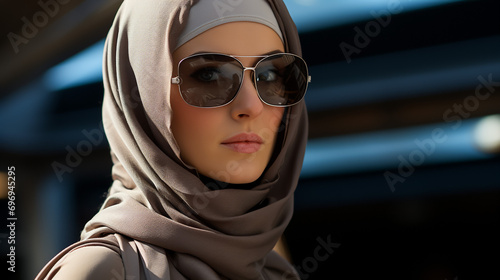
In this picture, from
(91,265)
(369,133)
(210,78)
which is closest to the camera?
(91,265)

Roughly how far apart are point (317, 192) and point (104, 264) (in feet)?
7.06

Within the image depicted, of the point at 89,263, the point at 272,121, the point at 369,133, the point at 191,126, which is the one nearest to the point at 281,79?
the point at 272,121

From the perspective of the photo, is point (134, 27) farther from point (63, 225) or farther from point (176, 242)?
point (63, 225)

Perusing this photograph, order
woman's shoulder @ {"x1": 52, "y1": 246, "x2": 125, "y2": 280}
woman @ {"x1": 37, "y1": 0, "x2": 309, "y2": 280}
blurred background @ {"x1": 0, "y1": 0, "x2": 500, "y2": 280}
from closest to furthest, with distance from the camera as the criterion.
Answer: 1. woman's shoulder @ {"x1": 52, "y1": 246, "x2": 125, "y2": 280}
2. woman @ {"x1": 37, "y1": 0, "x2": 309, "y2": 280}
3. blurred background @ {"x1": 0, "y1": 0, "x2": 500, "y2": 280}

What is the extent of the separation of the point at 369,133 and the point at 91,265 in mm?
2205

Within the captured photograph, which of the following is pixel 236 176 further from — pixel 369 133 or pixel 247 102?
pixel 369 133

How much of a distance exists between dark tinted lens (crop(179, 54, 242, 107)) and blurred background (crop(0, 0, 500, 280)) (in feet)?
5.92

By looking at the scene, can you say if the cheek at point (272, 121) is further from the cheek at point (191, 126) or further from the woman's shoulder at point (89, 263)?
the woman's shoulder at point (89, 263)

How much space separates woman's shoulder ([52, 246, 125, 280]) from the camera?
1.11 metres

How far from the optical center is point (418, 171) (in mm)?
2930

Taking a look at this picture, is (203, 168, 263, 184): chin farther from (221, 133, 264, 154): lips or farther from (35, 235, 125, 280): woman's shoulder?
(35, 235, 125, 280): woman's shoulder

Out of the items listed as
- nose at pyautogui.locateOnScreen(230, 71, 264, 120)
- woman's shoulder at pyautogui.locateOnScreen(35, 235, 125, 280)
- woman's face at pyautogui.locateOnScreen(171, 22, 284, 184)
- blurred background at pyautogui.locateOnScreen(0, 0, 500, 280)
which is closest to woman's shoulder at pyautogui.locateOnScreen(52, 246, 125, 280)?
woman's shoulder at pyautogui.locateOnScreen(35, 235, 125, 280)

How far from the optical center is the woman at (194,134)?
127 centimetres

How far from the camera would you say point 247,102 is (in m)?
1.31
